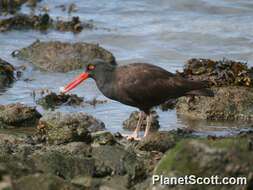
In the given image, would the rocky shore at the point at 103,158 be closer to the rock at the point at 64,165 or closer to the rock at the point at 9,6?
the rock at the point at 64,165

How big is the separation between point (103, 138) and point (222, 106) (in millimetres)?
2095

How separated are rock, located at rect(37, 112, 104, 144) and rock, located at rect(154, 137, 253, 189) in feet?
7.08

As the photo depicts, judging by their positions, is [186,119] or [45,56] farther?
[45,56]

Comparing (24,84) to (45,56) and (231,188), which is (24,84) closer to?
(45,56)

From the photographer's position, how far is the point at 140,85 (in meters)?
8.29

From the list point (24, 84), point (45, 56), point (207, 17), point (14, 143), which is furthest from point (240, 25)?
point (14, 143)

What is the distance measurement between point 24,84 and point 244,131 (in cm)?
403

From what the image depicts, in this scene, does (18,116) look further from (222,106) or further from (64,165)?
(222,106)

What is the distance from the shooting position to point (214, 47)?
44.4 ft

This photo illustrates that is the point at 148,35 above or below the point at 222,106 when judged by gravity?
above

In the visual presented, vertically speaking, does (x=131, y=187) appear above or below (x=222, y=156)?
below

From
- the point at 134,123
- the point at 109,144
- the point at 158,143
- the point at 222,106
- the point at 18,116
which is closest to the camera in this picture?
the point at 158,143

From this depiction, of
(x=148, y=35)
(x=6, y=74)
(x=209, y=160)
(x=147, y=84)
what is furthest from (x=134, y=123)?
(x=148, y=35)

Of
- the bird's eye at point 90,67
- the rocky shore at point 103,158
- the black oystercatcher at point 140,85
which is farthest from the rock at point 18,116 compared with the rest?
the bird's eye at point 90,67
